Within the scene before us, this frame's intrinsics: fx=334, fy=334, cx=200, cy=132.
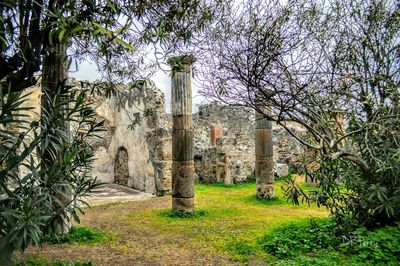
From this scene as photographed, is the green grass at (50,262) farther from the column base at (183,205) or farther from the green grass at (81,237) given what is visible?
the column base at (183,205)

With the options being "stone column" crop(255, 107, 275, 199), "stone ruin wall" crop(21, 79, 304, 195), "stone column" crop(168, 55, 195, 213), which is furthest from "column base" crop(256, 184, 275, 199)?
"stone column" crop(168, 55, 195, 213)

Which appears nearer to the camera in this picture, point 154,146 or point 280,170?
point 154,146

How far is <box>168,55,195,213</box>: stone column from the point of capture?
7234mm

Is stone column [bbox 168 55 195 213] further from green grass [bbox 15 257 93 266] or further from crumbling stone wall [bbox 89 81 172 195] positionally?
green grass [bbox 15 257 93 266]

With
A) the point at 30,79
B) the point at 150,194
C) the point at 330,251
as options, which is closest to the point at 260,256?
the point at 330,251

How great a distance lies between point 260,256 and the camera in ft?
14.4

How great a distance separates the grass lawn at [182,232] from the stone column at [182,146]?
1.25 feet

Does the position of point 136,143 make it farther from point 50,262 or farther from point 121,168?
point 50,262

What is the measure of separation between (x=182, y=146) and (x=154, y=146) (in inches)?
111

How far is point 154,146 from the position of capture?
9.98 m

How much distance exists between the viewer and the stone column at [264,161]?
869 centimetres

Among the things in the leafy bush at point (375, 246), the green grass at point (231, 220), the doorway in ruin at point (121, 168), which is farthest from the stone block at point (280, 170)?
the leafy bush at point (375, 246)

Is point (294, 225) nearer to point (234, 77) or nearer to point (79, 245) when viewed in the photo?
point (234, 77)

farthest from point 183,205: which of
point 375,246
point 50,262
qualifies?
point 375,246
